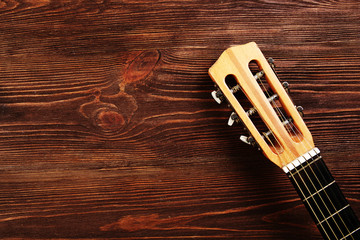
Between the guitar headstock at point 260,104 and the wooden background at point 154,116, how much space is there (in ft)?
0.33

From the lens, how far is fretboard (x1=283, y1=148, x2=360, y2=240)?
1.89ft

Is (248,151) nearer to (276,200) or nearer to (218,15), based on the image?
(276,200)

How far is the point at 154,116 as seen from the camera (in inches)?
26.4

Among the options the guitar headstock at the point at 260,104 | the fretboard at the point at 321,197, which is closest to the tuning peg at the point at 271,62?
the guitar headstock at the point at 260,104

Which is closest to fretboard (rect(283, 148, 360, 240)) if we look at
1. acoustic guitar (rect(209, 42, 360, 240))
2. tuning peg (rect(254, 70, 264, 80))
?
acoustic guitar (rect(209, 42, 360, 240))

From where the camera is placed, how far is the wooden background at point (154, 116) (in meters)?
0.67

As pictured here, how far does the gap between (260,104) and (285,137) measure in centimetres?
8

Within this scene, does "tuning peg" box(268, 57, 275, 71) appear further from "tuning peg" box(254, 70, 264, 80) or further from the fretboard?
the fretboard

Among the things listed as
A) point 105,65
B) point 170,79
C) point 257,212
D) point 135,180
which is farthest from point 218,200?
point 105,65

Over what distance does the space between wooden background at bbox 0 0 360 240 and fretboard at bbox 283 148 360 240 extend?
10 cm

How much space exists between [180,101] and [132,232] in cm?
33

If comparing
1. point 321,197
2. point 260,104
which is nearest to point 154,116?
point 260,104

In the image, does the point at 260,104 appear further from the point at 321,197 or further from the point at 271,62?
the point at 321,197

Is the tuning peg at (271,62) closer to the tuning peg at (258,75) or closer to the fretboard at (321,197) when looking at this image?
the tuning peg at (258,75)
